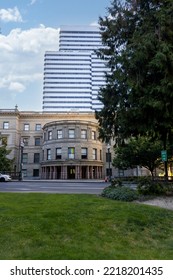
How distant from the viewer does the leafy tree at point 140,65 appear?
1306 cm

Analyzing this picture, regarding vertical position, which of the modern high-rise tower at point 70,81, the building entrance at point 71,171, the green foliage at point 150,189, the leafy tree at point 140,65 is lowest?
the building entrance at point 71,171

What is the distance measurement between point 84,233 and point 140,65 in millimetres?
9309

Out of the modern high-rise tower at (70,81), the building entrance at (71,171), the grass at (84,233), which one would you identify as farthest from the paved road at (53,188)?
the modern high-rise tower at (70,81)

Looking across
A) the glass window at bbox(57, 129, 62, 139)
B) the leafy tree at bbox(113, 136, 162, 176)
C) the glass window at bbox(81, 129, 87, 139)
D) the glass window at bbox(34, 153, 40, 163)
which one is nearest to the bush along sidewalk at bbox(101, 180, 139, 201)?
the leafy tree at bbox(113, 136, 162, 176)

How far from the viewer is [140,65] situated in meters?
13.8

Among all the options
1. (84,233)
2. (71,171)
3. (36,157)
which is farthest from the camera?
(36,157)

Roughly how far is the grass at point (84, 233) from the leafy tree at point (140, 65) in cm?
557

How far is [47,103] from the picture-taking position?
122 meters

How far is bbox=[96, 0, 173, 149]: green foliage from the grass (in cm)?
558

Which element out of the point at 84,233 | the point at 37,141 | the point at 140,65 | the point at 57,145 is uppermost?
the point at 37,141

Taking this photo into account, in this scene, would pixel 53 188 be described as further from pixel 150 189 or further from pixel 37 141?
pixel 37 141

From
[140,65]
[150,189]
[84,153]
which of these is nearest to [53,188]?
[150,189]

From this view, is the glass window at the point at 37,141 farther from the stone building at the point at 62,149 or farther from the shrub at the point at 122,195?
the shrub at the point at 122,195
